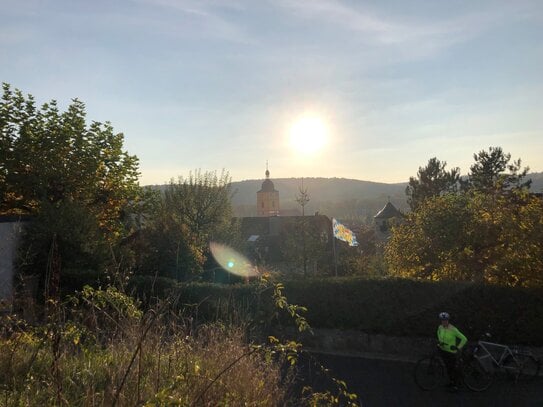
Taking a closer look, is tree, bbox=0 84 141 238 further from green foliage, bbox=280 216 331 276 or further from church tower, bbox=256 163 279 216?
church tower, bbox=256 163 279 216

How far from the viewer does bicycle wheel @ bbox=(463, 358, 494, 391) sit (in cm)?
961

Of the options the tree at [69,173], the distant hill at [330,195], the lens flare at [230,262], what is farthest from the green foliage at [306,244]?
the distant hill at [330,195]

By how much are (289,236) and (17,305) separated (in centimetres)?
2514

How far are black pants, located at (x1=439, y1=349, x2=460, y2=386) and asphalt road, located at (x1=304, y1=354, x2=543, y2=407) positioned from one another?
0.24m

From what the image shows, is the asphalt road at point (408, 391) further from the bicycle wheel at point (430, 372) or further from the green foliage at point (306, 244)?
the green foliage at point (306, 244)

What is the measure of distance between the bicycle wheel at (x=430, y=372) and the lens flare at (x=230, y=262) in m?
13.1

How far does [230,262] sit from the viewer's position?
28.5 m

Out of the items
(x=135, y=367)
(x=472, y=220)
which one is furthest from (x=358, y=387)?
(x=472, y=220)

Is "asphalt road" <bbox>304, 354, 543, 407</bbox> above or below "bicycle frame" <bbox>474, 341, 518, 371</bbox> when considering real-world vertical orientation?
below

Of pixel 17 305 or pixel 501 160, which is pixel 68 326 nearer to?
pixel 17 305

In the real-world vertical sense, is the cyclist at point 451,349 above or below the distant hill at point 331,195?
below

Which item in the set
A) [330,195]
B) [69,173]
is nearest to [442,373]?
[69,173]

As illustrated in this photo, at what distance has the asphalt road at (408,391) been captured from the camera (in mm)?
8766

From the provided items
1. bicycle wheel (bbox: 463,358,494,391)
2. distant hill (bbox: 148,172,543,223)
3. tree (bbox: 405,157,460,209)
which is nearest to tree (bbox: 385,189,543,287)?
bicycle wheel (bbox: 463,358,494,391)
